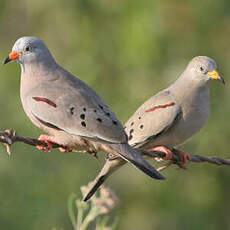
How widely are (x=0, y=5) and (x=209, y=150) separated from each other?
396cm

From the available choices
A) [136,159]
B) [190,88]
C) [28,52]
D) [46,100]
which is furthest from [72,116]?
[190,88]

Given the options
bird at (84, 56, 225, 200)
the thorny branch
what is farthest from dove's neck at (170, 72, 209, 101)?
the thorny branch

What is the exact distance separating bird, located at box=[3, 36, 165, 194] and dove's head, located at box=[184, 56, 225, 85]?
57.4 inches

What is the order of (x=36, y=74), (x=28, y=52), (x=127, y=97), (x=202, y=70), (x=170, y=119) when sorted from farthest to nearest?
1. (x=127, y=97)
2. (x=202, y=70)
3. (x=170, y=119)
4. (x=28, y=52)
5. (x=36, y=74)

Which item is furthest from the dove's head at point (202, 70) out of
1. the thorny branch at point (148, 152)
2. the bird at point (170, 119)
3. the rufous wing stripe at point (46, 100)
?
the rufous wing stripe at point (46, 100)

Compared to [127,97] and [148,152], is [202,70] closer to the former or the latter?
[148,152]

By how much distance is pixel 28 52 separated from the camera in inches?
277

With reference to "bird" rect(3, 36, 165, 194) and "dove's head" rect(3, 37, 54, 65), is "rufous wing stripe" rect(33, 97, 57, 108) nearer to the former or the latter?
"bird" rect(3, 36, 165, 194)

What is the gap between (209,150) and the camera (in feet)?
35.8

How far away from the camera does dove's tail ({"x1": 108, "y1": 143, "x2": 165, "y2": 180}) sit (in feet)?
20.0

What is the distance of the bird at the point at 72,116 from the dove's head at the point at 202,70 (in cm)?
146

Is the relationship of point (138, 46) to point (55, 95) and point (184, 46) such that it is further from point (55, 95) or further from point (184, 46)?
point (55, 95)

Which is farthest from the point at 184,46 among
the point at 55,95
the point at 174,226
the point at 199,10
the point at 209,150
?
the point at 55,95

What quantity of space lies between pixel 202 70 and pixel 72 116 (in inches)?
75.9
